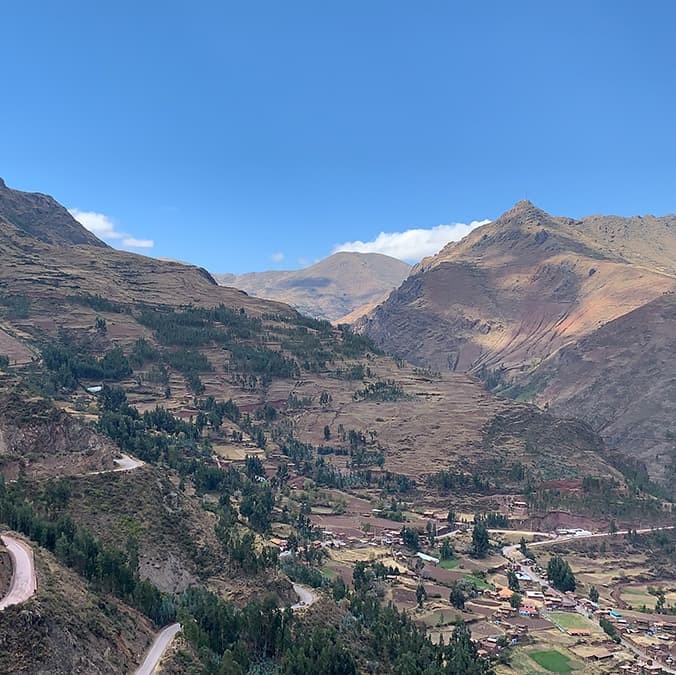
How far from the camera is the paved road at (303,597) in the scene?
58.5 m

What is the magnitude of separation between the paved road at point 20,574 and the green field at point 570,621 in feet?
183

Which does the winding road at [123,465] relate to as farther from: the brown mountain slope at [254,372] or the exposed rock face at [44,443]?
the brown mountain slope at [254,372]

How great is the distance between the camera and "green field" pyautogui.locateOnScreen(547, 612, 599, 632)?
76062 mm

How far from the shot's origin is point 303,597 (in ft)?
203

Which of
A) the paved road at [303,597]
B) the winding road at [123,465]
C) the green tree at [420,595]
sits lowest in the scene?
the green tree at [420,595]

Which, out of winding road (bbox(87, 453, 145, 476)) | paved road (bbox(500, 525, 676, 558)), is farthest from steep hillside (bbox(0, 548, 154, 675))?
paved road (bbox(500, 525, 676, 558))

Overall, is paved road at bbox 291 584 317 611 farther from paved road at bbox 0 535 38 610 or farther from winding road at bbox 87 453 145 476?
paved road at bbox 0 535 38 610

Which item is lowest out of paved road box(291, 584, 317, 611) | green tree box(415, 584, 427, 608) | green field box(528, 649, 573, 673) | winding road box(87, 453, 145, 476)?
green field box(528, 649, 573, 673)

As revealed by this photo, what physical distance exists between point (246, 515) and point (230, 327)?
319ft

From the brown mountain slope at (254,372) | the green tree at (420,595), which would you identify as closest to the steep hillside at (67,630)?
the green tree at (420,595)

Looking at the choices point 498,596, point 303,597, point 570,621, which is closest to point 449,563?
point 498,596

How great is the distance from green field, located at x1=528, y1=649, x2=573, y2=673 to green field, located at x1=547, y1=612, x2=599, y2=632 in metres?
7.76

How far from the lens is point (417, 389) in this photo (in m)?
168

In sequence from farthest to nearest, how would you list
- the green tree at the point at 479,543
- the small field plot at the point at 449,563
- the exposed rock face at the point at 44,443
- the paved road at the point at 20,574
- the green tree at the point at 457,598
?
the green tree at the point at 479,543, the small field plot at the point at 449,563, the green tree at the point at 457,598, the exposed rock face at the point at 44,443, the paved road at the point at 20,574
